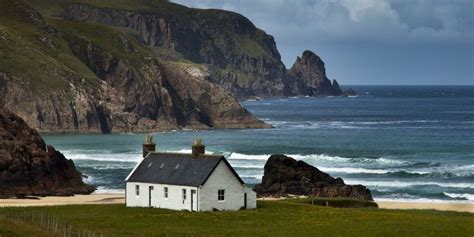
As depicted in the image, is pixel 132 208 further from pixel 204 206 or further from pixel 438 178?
pixel 438 178

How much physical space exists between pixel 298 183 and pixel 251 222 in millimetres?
34093

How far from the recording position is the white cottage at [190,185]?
223 feet

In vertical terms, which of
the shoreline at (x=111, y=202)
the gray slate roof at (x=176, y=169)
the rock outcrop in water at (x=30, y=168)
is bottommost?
the shoreline at (x=111, y=202)

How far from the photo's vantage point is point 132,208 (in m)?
70.0

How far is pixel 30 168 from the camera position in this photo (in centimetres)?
9700

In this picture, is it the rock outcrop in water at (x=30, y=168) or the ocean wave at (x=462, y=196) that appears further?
the ocean wave at (x=462, y=196)

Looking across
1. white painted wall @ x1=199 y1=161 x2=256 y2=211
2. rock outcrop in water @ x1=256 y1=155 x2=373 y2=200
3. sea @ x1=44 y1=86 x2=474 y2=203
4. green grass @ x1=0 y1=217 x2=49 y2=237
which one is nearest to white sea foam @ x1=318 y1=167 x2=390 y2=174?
sea @ x1=44 y1=86 x2=474 y2=203

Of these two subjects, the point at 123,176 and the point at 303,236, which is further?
the point at 123,176

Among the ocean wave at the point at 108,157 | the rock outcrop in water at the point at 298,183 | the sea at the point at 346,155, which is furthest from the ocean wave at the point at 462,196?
the ocean wave at the point at 108,157

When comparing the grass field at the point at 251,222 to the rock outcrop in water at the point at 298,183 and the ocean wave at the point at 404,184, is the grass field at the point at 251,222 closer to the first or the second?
the rock outcrop in water at the point at 298,183

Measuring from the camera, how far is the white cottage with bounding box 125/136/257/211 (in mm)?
68000

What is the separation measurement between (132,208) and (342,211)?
42.4 feet

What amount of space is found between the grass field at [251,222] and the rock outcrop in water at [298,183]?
20.1 metres

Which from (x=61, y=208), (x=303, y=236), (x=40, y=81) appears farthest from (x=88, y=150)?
(x=303, y=236)
